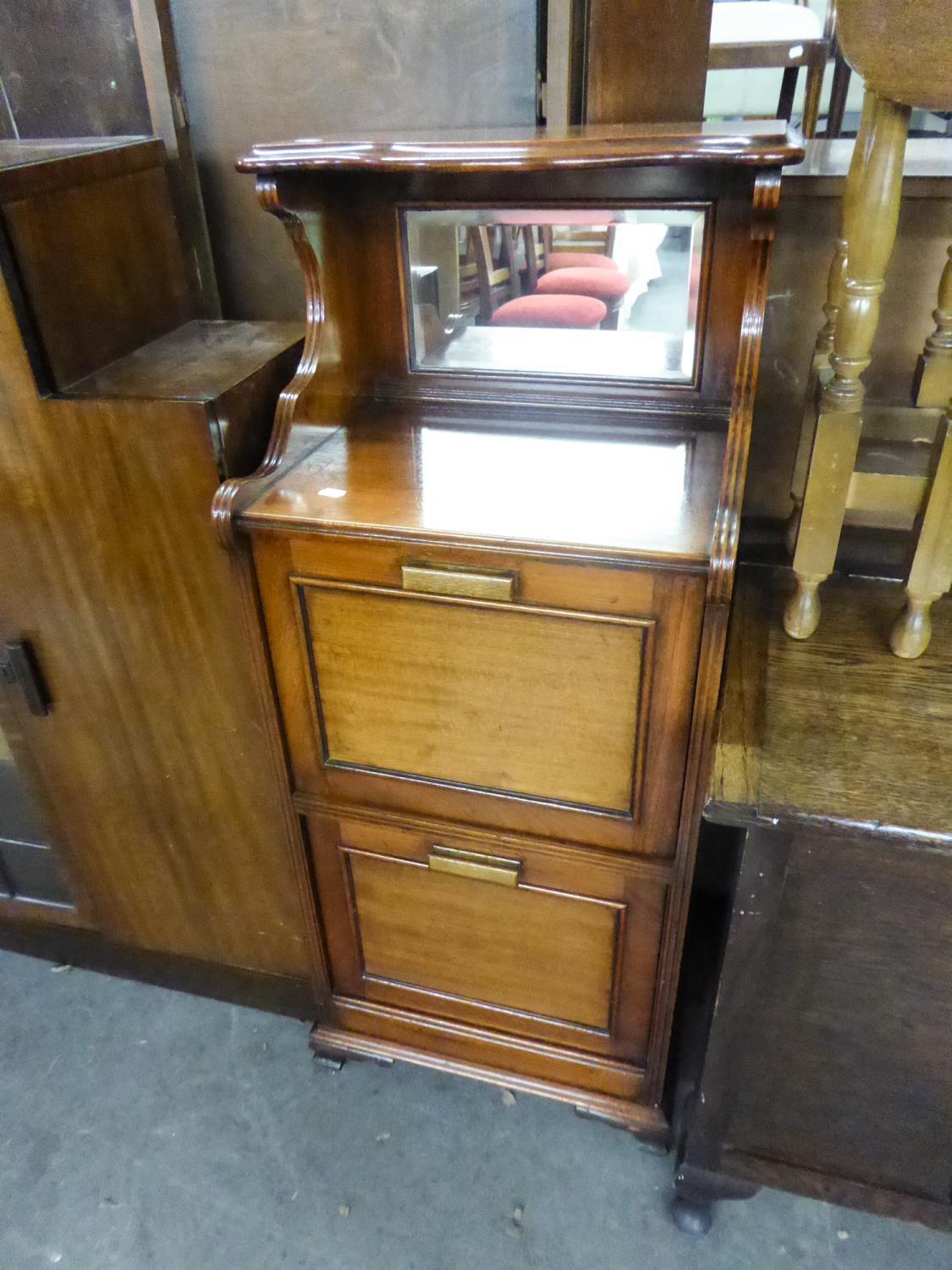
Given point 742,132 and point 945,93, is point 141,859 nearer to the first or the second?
point 742,132

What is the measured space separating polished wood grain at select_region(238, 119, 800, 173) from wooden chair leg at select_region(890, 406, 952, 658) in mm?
357

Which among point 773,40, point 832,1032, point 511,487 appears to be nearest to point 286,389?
point 511,487

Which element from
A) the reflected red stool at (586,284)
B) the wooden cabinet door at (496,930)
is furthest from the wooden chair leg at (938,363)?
the wooden cabinet door at (496,930)

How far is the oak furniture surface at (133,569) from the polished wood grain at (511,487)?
0.14 meters

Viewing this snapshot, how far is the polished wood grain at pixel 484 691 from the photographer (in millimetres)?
1086

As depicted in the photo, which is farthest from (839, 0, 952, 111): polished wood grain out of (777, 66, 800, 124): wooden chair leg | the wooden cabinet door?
(777, 66, 800, 124): wooden chair leg

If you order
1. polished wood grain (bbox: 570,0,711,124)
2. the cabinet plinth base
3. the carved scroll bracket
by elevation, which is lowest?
the cabinet plinth base

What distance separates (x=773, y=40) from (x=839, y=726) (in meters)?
1.82

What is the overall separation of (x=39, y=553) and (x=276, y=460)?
411 mm

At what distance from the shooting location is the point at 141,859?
1.59 metres

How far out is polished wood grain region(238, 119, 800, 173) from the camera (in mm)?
903

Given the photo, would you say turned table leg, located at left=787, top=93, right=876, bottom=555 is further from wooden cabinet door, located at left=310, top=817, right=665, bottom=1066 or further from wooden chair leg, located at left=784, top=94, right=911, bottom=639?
wooden cabinet door, located at left=310, top=817, right=665, bottom=1066

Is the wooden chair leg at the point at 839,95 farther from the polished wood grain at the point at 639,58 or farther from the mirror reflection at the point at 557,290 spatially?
the mirror reflection at the point at 557,290

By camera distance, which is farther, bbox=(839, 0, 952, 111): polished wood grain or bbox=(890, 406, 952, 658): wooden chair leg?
bbox=(890, 406, 952, 658): wooden chair leg
